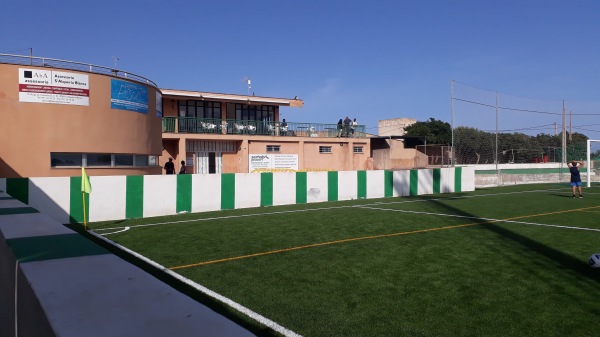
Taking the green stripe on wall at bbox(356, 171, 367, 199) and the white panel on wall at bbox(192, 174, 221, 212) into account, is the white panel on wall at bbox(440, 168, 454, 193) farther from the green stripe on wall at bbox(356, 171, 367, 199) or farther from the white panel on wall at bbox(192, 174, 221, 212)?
the white panel on wall at bbox(192, 174, 221, 212)

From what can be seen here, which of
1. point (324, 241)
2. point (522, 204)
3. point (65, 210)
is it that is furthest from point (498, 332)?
point (522, 204)

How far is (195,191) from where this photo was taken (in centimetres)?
1493

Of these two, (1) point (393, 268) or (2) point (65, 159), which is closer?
(1) point (393, 268)

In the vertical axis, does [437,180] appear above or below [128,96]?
below

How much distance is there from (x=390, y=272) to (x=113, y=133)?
14504mm

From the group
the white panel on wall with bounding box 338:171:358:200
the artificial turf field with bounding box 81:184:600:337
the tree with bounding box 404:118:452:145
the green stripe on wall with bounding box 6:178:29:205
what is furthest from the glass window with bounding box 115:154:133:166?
the tree with bounding box 404:118:452:145

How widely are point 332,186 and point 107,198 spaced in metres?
8.96

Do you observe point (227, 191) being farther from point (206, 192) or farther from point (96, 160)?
point (96, 160)

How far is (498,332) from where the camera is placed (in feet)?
13.6

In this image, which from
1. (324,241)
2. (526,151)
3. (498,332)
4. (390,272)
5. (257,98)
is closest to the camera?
(498,332)

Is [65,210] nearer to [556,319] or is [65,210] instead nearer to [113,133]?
[113,133]

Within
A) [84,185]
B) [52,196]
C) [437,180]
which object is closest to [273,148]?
[437,180]

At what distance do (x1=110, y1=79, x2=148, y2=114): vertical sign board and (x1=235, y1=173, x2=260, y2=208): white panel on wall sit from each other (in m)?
5.93

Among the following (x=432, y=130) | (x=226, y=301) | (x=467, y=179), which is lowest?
(x=226, y=301)
